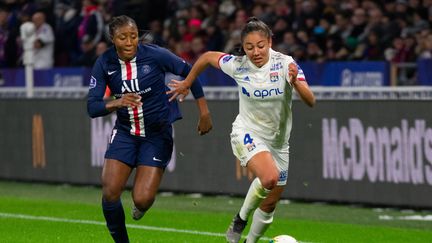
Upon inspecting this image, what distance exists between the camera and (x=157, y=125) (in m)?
10.9

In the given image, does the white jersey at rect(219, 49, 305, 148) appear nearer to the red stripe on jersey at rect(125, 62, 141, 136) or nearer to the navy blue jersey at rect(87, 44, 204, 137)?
the navy blue jersey at rect(87, 44, 204, 137)

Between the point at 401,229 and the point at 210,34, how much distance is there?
28.5 feet

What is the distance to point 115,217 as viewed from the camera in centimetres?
1045

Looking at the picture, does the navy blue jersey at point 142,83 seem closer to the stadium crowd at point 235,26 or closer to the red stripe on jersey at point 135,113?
the red stripe on jersey at point 135,113

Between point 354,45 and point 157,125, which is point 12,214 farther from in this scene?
point 354,45

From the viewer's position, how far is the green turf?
12734 mm

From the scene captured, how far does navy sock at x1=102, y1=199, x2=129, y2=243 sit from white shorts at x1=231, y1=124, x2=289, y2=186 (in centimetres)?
115

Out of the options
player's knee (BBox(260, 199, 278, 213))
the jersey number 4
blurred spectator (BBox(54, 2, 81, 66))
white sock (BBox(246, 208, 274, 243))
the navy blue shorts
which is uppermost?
blurred spectator (BBox(54, 2, 81, 66))

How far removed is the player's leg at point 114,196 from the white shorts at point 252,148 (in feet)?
3.33

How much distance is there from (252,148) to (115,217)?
4.36 ft

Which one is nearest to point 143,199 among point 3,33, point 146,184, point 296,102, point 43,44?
point 146,184

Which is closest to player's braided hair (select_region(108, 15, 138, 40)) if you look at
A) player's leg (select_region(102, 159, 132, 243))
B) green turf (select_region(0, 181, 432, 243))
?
player's leg (select_region(102, 159, 132, 243))

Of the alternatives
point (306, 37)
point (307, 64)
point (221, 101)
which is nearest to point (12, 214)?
point (221, 101)

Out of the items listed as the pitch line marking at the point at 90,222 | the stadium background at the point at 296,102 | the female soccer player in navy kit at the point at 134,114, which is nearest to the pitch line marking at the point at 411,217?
the stadium background at the point at 296,102
